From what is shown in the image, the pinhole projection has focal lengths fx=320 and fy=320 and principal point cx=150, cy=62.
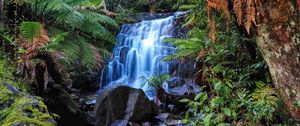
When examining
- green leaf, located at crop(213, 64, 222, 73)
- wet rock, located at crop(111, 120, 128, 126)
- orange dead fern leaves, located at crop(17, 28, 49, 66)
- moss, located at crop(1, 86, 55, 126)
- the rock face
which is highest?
orange dead fern leaves, located at crop(17, 28, 49, 66)

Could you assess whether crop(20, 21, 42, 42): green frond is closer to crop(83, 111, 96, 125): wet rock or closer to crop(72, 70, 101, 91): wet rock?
crop(83, 111, 96, 125): wet rock

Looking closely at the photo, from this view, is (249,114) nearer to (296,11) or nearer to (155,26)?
(296,11)

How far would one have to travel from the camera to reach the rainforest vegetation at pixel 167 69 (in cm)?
204

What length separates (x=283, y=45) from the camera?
1978mm

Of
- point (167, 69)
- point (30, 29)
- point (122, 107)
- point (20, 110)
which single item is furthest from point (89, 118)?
point (20, 110)

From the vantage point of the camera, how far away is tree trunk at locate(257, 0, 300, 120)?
6.26 feet

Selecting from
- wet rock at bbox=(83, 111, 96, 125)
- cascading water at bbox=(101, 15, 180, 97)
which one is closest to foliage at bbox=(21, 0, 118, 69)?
wet rock at bbox=(83, 111, 96, 125)

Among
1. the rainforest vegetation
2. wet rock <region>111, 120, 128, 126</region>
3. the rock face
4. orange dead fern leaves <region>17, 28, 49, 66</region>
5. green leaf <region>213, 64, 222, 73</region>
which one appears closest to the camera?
the rainforest vegetation

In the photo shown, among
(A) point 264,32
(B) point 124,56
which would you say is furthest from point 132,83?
(A) point 264,32

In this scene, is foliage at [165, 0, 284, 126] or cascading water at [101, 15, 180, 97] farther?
cascading water at [101, 15, 180, 97]

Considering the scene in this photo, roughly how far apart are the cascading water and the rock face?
8.85 feet

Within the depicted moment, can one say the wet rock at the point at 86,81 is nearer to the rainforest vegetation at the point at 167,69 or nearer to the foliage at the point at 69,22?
the rainforest vegetation at the point at 167,69

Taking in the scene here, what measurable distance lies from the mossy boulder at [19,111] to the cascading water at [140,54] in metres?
6.36

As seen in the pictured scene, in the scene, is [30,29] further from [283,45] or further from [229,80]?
[283,45]
